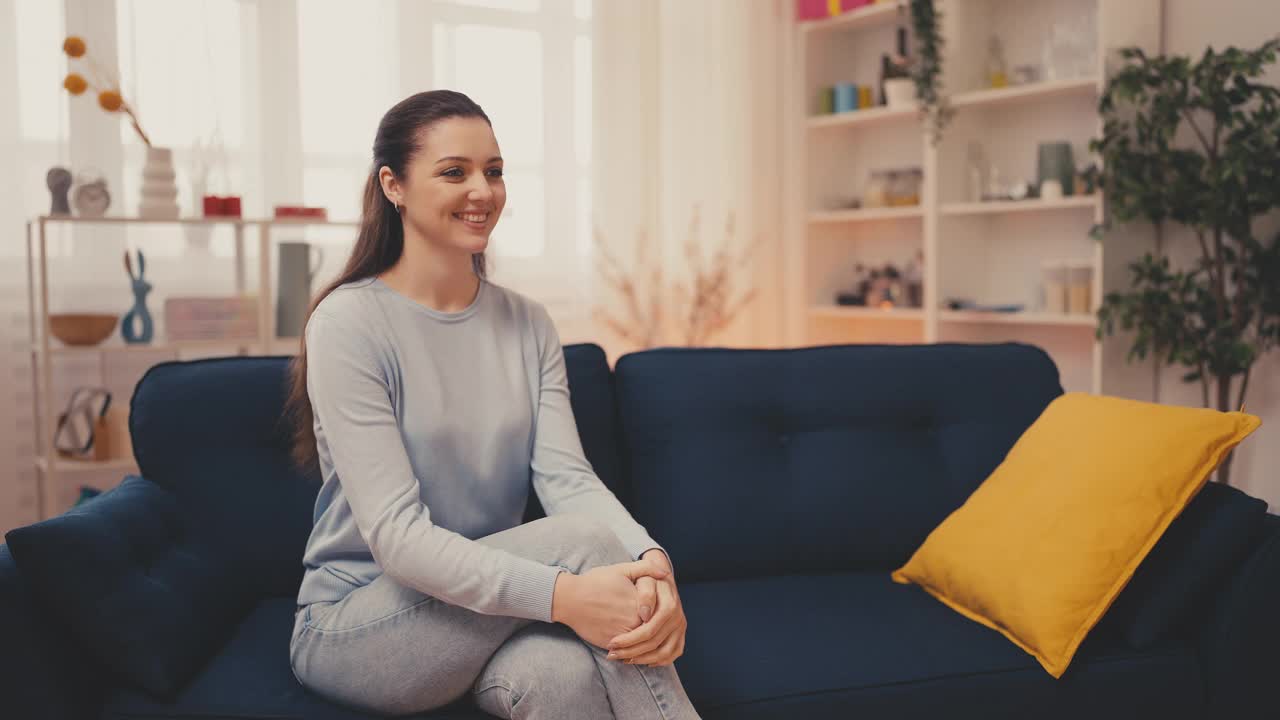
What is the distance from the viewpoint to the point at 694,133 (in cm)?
472

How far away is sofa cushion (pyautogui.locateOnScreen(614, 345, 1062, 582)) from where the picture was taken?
205 centimetres

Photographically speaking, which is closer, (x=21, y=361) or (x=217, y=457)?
(x=217, y=457)

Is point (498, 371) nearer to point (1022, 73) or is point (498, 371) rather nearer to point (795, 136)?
point (1022, 73)

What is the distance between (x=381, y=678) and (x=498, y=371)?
493mm

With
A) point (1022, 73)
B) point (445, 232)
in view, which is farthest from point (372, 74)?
point (445, 232)

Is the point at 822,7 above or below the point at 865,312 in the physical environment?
above

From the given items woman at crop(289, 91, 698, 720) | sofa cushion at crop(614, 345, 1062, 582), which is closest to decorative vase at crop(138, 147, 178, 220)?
woman at crop(289, 91, 698, 720)

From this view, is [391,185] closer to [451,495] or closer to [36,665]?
[451,495]

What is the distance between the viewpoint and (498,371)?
5.58 ft

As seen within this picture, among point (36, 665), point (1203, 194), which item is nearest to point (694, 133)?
point (1203, 194)

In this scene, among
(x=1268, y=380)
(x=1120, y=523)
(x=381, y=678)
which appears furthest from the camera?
(x=1268, y=380)

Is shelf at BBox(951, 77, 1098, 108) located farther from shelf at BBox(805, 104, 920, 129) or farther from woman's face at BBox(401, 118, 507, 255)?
woman's face at BBox(401, 118, 507, 255)

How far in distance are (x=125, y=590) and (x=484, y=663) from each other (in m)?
0.50

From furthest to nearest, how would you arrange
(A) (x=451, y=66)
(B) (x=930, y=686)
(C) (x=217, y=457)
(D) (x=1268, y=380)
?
1. (A) (x=451, y=66)
2. (D) (x=1268, y=380)
3. (C) (x=217, y=457)
4. (B) (x=930, y=686)
